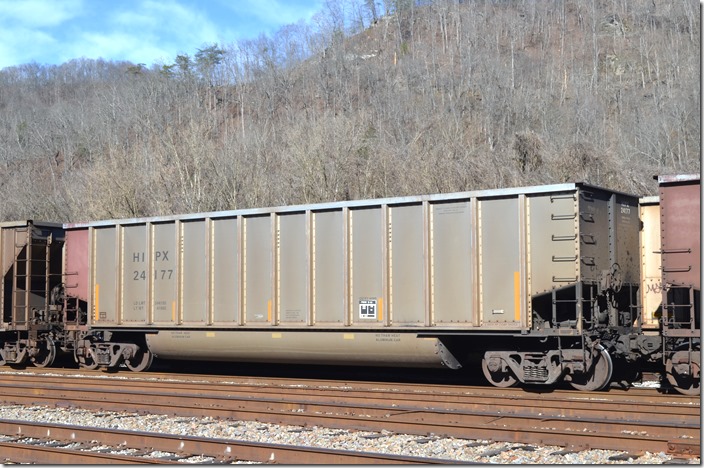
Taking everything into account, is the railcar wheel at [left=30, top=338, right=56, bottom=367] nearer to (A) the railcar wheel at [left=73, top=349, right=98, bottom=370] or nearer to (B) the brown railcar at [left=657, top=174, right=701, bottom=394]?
(A) the railcar wheel at [left=73, top=349, right=98, bottom=370]

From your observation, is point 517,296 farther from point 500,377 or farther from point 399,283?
point 399,283

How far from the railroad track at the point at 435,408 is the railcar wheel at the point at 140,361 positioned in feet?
8.35

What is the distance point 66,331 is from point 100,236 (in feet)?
9.57

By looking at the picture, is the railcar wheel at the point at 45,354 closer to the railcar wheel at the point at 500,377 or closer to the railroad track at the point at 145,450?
the railroad track at the point at 145,450

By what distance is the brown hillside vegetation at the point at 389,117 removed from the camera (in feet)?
105

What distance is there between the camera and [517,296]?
13.5 metres

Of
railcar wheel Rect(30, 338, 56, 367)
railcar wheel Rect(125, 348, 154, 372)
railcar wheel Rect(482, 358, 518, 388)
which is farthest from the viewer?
railcar wheel Rect(30, 338, 56, 367)

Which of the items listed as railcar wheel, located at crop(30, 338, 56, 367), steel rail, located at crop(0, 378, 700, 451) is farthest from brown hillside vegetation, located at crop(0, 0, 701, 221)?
steel rail, located at crop(0, 378, 700, 451)

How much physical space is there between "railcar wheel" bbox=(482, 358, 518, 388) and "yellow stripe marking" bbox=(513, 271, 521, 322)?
3.54ft

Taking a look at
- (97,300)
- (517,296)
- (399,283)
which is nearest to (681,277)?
(517,296)

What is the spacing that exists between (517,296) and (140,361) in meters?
9.82

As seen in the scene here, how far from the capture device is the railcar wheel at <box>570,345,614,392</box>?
520 inches

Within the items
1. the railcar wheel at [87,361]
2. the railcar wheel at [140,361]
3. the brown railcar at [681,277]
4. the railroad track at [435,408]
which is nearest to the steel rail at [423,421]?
the railroad track at [435,408]

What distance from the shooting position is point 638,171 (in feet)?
103
